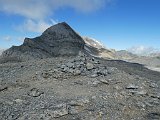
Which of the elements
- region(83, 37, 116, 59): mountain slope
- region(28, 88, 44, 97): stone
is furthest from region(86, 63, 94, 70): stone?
region(83, 37, 116, 59): mountain slope

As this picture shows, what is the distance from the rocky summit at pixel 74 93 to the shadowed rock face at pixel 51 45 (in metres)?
11.4

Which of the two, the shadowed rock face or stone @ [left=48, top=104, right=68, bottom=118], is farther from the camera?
the shadowed rock face

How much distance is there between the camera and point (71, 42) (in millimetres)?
42094

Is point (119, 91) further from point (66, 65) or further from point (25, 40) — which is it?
point (25, 40)

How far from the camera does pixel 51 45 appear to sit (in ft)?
133

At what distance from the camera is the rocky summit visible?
1565 centimetres

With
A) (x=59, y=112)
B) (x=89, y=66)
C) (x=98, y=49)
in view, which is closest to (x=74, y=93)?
(x=59, y=112)

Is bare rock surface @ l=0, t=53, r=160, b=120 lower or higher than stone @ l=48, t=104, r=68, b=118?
higher

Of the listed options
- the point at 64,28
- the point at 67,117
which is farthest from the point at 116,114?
the point at 64,28

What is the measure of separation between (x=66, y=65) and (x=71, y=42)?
20.0 metres

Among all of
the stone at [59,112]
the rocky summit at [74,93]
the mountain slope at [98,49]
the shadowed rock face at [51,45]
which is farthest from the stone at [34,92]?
the mountain slope at [98,49]

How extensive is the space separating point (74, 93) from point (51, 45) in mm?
22986

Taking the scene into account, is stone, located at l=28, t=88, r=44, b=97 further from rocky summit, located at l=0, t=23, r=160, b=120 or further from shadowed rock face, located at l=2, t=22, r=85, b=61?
shadowed rock face, located at l=2, t=22, r=85, b=61

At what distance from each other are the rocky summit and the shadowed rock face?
1140 cm
